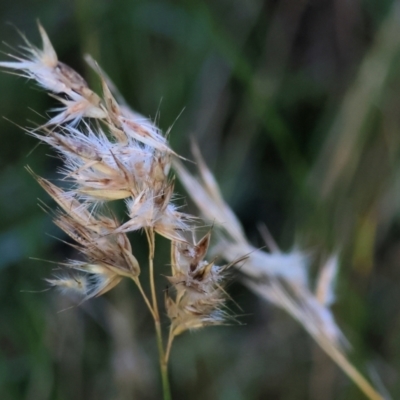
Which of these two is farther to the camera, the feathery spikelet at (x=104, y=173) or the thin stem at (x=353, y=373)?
the thin stem at (x=353, y=373)

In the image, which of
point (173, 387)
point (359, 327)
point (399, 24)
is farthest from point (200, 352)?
point (399, 24)

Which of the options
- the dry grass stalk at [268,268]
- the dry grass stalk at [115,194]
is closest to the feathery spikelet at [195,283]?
the dry grass stalk at [115,194]

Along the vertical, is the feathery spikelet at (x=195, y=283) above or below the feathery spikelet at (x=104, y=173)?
below

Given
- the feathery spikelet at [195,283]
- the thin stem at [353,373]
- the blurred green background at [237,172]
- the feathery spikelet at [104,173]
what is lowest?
the blurred green background at [237,172]

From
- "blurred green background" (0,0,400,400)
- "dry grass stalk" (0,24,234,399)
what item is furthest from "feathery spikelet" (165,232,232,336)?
"blurred green background" (0,0,400,400)

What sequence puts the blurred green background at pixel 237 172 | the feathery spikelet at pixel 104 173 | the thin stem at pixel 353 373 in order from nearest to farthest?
the feathery spikelet at pixel 104 173 → the thin stem at pixel 353 373 → the blurred green background at pixel 237 172

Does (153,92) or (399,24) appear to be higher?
(399,24)

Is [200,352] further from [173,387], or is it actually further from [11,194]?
[11,194]

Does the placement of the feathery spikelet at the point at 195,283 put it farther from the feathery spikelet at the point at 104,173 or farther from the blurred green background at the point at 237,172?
the blurred green background at the point at 237,172

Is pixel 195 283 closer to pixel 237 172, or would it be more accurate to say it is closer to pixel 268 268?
pixel 268 268
